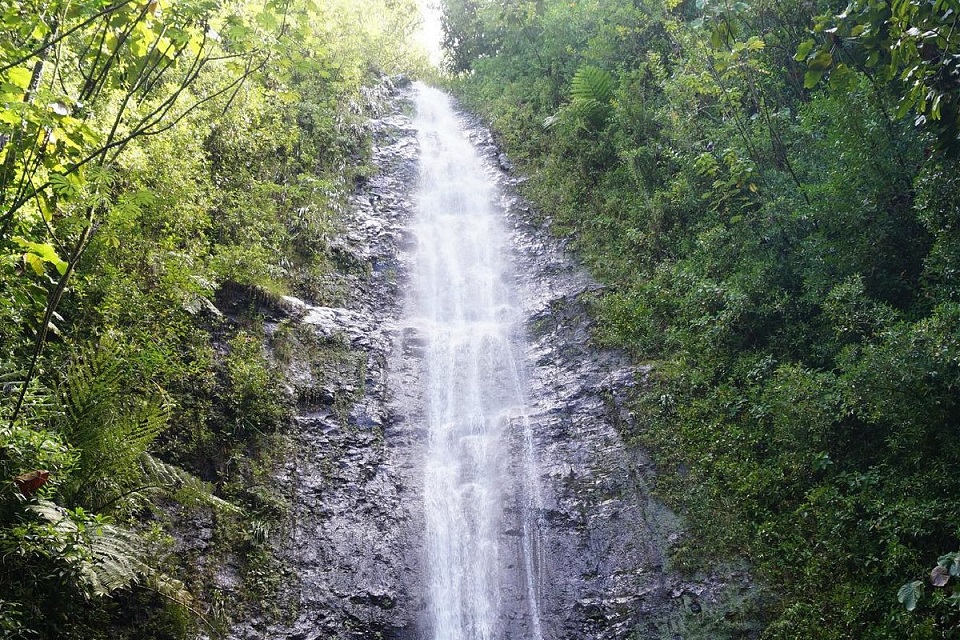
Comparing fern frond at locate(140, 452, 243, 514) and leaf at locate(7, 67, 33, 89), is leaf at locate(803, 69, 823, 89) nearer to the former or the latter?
leaf at locate(7, 67, 33, 89)

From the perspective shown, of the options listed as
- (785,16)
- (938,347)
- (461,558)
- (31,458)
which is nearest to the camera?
(31,458)

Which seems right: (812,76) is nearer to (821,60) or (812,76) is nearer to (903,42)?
(821,60)

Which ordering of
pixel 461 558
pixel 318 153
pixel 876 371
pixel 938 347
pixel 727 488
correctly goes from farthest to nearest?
pixel 318 153 < pixel 461 558 < pixel 727 488 < pixel 876 371 < pixel 938 347

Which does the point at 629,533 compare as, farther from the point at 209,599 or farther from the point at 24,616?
the point at 24,616

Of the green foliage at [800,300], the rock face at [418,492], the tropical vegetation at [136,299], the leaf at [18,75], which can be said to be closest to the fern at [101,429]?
the tropical vegetation at [136,299]

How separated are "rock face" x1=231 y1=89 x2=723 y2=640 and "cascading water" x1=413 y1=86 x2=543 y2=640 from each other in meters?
0.15

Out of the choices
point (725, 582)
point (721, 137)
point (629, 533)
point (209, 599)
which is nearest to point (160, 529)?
point (209, 599)

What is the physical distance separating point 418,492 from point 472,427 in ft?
4.70

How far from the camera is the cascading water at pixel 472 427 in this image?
26.7 feet

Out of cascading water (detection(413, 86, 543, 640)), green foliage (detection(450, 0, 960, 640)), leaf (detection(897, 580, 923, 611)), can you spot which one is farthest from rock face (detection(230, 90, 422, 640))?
leaf (detection(897, 580, 923, 611))

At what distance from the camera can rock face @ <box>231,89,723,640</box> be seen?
7539 mm

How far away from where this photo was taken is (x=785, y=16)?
1066cm

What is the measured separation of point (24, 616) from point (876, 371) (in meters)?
7.63

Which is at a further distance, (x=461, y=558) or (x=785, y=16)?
(x=785, y=16)
